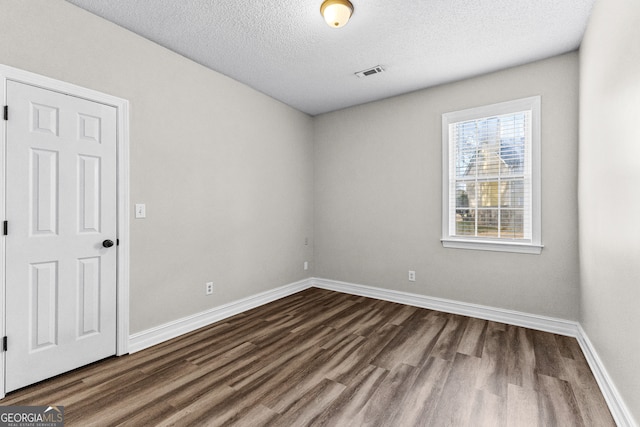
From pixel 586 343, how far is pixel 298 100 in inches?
161

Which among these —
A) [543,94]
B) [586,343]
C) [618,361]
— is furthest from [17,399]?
[543,94]

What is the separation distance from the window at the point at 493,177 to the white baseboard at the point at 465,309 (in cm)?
69

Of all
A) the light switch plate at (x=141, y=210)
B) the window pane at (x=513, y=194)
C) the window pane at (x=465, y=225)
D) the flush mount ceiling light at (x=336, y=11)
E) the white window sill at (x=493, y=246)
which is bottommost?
the white window sill at (x=493, y=246)

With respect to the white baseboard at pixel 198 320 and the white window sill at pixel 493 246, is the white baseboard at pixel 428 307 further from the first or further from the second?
the white window sill at pixel 493 246

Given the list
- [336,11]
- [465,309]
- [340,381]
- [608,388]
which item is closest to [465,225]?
[465,309]

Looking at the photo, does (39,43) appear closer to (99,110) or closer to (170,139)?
(99,110)

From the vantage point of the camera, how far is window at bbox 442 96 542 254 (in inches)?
122

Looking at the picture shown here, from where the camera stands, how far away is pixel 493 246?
3303mm

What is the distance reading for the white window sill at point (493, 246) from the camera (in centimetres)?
308

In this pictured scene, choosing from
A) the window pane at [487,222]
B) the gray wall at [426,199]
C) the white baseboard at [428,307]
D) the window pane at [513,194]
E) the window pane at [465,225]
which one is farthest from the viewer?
the window pane at [465,225]

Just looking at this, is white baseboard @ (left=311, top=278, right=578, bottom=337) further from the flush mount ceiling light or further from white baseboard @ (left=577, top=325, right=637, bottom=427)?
the flush mount ceiling light

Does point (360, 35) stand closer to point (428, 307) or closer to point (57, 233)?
point (57, 233)

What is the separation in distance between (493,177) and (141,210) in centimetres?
367

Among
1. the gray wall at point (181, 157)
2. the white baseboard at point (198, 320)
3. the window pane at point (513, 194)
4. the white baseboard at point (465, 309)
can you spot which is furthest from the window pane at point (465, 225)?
the white baseboard at point (198, 320)
